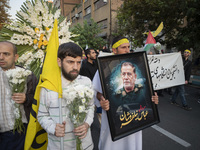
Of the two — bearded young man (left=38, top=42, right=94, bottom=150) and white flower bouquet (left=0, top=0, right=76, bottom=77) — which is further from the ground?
white flower bouquet (left=0, top=0, right=76, bottom=77)

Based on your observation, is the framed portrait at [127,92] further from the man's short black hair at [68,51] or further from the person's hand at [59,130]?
the person's hand at [59,130]

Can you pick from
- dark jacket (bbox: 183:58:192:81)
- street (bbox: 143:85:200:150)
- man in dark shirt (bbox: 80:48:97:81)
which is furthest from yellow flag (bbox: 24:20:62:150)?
dark jacket (bbox: 183:58:192:81)

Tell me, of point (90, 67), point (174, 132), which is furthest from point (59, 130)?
point (174, 132)

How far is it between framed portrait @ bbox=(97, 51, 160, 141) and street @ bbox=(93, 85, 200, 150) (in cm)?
159

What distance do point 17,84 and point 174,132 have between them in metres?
3.73


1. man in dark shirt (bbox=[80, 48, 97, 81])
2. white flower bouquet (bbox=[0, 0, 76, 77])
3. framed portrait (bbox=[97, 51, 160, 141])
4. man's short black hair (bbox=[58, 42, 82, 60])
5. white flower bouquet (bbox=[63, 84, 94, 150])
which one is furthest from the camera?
man in dark shirt (bbox=[80, 48, 97, 81])

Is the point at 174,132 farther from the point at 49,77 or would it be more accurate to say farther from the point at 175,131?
the point at 49,77

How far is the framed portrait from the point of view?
4.98ft

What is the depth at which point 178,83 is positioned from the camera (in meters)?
4.96

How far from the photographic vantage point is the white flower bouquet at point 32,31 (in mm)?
1989

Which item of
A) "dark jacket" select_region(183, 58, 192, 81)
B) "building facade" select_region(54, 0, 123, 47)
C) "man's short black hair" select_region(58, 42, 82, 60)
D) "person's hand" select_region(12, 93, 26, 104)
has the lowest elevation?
"person's hand" select_region(12, 93, 26, 104)

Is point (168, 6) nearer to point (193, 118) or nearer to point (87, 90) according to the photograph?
point (193, 118)

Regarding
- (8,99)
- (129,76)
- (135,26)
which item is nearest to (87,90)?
(129,76)

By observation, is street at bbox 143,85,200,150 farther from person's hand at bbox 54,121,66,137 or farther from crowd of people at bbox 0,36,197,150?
person's hand at bbox 54,121,66,137
